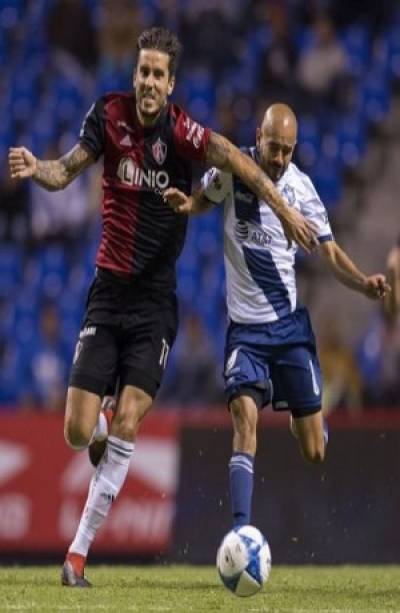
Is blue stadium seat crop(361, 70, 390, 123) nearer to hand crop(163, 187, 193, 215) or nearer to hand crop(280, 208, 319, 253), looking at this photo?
hand crop(163, 187, 193, 215)

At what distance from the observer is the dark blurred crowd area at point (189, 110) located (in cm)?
1548

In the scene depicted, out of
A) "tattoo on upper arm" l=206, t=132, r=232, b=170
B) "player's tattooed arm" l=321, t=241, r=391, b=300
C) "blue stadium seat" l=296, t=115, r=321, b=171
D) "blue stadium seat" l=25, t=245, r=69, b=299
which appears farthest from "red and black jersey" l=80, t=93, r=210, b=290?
"blue stadium seat" l=296, t=115, r=321, b=171

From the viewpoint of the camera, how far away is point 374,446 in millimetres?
11969

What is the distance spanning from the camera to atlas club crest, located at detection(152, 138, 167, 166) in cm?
850

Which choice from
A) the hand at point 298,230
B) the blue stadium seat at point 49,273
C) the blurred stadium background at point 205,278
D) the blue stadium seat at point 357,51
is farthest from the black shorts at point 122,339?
the blue stadium seat at point 357,51

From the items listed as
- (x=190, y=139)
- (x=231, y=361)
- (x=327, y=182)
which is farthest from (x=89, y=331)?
(x=327, y=182)

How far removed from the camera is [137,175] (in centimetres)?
852

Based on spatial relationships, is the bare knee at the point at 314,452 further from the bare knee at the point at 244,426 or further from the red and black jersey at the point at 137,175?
the red and black jersey at the point at 137,175

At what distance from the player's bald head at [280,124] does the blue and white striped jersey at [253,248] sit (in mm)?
326

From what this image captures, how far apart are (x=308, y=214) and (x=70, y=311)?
24.0 feet

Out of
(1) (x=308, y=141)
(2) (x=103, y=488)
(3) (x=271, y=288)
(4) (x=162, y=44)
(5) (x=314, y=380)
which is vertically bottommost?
Answer: (2) (x=103, y=488)

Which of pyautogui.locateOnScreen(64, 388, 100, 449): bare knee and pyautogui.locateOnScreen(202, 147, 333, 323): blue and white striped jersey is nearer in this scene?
pyautogui.locateOnScreen(64, 388, 100, 449): bare knee

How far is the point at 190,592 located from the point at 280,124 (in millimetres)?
2402

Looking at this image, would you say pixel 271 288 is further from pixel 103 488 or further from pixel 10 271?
pixel 10 271
